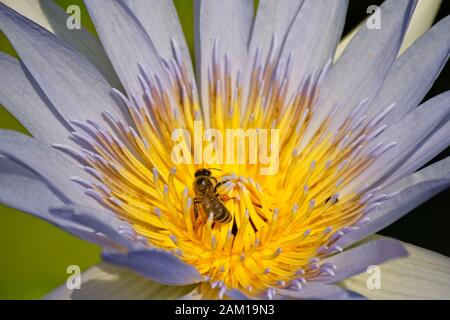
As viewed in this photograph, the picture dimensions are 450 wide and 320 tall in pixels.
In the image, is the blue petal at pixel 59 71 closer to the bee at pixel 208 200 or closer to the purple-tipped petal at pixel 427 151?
the bee at pixel 208 200

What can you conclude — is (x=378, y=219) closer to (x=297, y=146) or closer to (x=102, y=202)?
(x=297, y=146)

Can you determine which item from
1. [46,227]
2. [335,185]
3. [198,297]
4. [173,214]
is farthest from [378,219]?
[46,227]

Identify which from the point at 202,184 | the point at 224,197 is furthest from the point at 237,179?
the point at 202,184

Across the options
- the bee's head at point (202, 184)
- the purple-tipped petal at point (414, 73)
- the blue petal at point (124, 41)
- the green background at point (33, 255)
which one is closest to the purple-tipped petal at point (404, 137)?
the purple-tipped petal at point (414, 73)

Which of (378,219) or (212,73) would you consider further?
(212,73)
